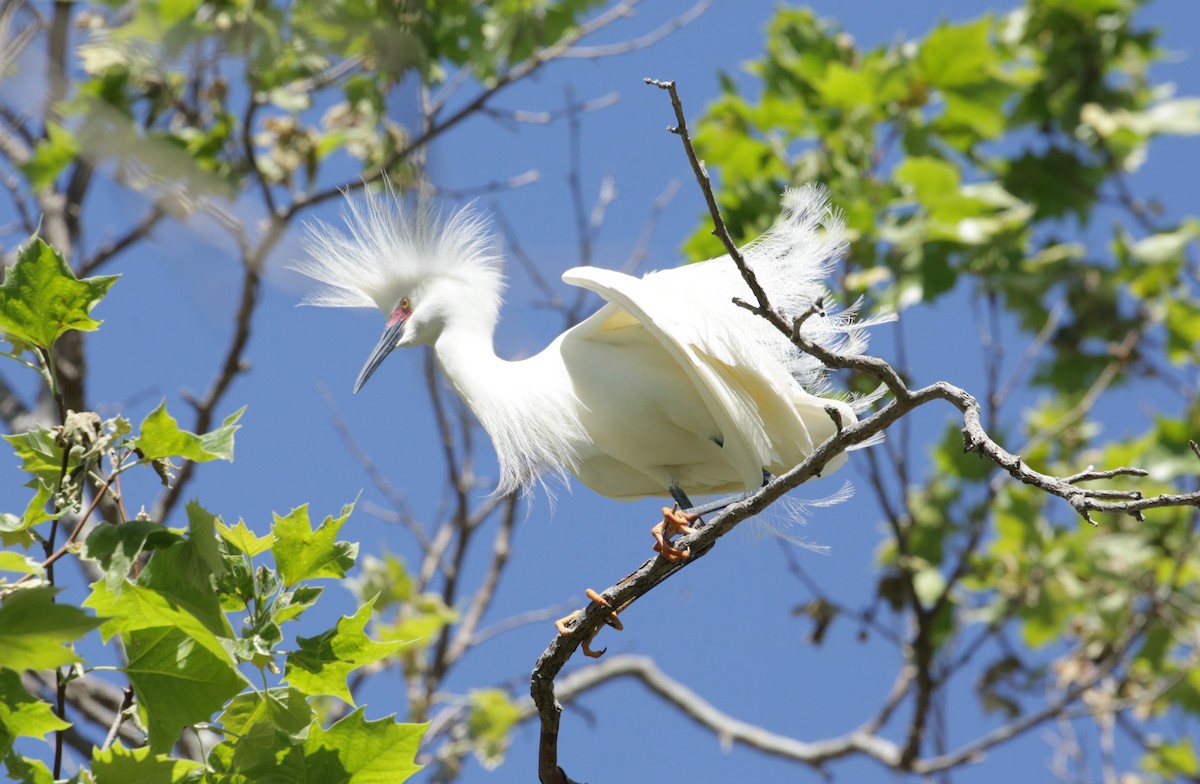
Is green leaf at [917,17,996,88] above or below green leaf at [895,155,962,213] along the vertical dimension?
above

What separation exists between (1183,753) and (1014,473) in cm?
570

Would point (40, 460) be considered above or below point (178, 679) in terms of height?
above

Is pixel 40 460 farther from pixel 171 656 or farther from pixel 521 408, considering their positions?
pixel 521 408

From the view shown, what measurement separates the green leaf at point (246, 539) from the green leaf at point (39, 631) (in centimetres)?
36

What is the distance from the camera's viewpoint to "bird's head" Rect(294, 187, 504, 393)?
11.8 ft

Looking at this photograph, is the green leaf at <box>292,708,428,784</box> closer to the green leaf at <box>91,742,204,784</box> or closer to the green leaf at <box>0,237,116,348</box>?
the green leaf at <box>91,742,204,784</box>

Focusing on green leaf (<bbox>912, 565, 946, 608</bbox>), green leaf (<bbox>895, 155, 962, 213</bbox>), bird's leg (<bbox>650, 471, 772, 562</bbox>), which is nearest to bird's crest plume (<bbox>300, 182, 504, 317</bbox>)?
bird's leg (<bbox>650, 471, 772, 562</bbox>)

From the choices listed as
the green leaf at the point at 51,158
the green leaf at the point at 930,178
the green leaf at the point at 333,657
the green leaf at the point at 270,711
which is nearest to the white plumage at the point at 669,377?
the green leaf at the point at 333,657

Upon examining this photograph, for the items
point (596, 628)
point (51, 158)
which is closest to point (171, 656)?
point (596, 628)

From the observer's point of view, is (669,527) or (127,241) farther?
(127,241)

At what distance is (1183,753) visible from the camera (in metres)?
6.49

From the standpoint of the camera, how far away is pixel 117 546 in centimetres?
156

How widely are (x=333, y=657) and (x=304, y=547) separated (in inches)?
7.1

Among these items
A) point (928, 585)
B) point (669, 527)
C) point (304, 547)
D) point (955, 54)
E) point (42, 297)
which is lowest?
point (304, 547)
